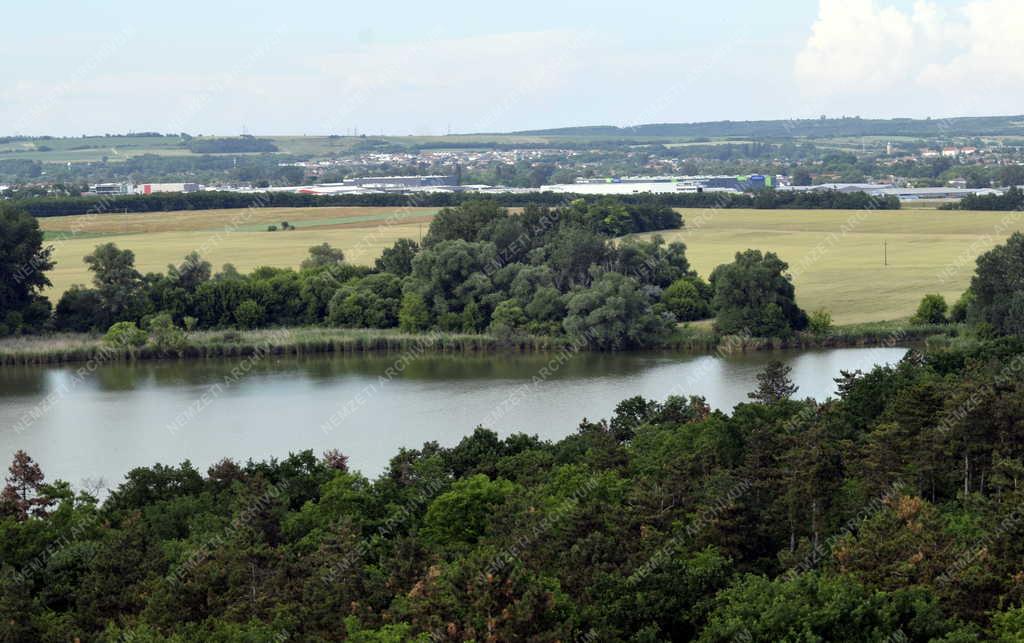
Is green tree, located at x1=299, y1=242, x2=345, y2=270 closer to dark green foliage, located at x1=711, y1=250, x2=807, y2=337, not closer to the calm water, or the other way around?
the calm water

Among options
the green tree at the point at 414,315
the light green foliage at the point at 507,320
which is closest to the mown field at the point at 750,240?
the light green foliage at the point at 507,320

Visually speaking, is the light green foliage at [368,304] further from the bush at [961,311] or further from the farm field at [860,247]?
the bush at [961,311]

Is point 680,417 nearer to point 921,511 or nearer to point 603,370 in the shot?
point 921,511

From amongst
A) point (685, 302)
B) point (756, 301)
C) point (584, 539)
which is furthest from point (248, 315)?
point (584, 539)

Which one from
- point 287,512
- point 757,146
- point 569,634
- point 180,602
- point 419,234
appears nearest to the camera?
point 569,634

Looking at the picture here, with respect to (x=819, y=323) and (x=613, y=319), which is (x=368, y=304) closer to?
(x=613, y=319)

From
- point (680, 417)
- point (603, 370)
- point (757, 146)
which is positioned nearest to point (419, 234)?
point (603, 370)
